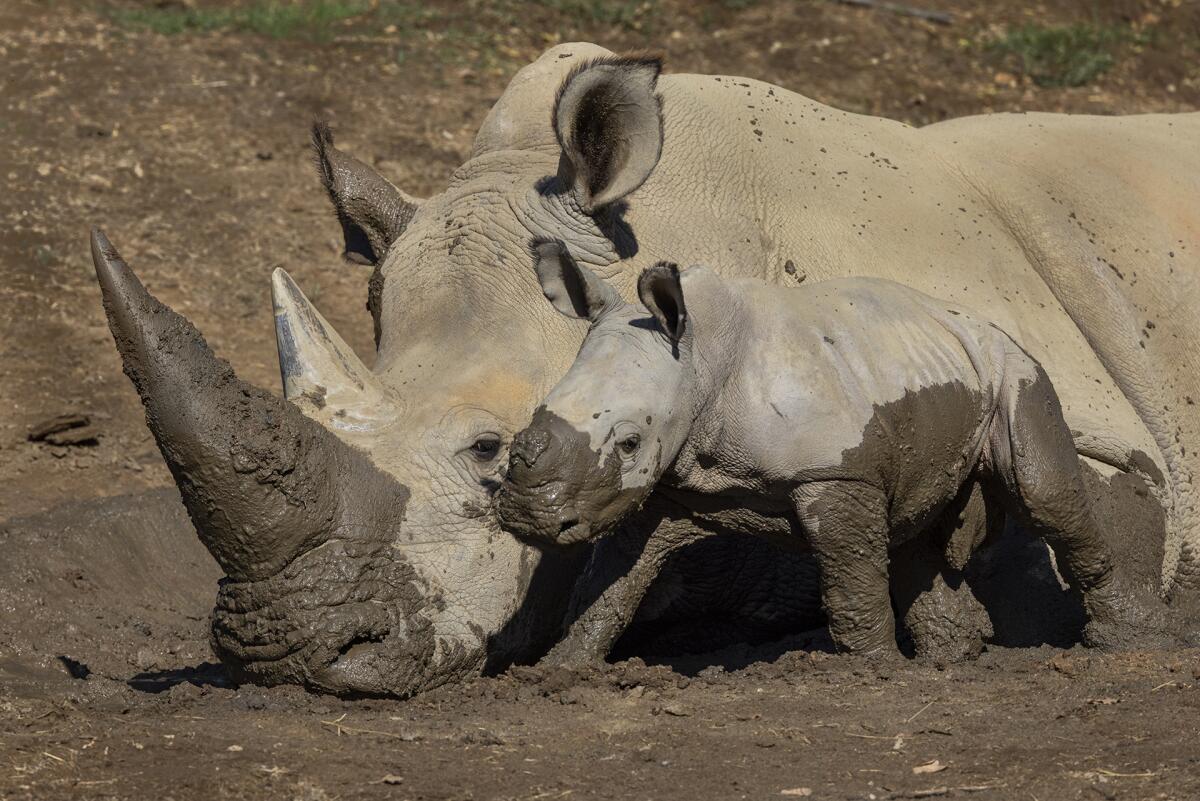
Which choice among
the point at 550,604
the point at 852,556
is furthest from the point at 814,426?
the point at 550,604

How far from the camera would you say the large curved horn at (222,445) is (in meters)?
5.59

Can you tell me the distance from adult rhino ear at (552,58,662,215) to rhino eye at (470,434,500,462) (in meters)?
0.92

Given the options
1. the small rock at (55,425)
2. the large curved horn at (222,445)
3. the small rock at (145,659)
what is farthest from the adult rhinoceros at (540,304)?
the small rock at (55,425)

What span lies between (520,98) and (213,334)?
14.0 feet

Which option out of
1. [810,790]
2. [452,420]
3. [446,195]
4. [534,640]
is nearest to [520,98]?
[446,195]

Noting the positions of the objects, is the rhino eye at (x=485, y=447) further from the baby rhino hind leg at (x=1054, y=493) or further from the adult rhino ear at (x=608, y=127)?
the baby rhino hind leg at (x=1054, y=493)

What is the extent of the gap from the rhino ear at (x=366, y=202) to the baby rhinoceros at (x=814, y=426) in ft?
5.38

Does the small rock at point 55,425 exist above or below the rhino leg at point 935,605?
below

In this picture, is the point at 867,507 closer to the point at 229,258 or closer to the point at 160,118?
the point at 229,258

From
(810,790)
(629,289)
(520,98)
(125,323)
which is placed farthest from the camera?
(520,98)

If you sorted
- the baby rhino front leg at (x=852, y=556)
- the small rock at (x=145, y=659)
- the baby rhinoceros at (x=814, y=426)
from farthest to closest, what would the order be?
the small rock at (x=145, y=659)
the baby rhino front leg at (x=852, y=556)
the baby rhinoceros at (x=814, y=426)

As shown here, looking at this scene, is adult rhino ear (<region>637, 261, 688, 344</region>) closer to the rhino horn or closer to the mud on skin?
the mud on skin

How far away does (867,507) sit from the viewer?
5.75m

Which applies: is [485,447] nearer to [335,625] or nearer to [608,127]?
[335,625]
